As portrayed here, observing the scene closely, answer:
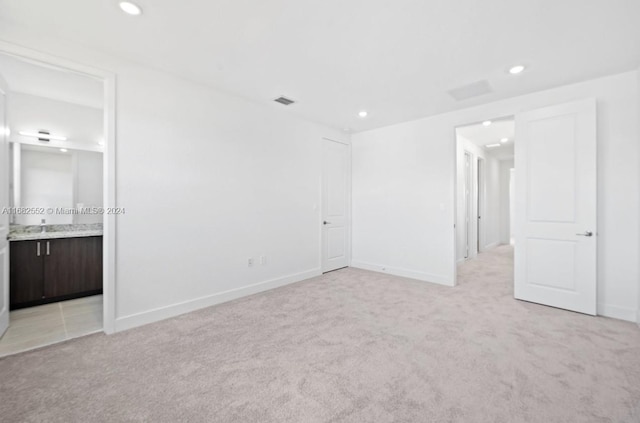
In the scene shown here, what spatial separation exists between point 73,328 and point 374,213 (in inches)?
175

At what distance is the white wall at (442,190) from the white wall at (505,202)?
562cm

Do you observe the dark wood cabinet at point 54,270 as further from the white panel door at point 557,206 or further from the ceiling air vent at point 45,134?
the white panel door at point 557,206

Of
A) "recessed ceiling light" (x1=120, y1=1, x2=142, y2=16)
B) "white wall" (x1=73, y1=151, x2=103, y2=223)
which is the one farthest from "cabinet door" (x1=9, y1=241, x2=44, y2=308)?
"recessed ceiling light" (x1=120, y1=1, x2=142, y2=16)

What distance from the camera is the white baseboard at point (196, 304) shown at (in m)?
2.81

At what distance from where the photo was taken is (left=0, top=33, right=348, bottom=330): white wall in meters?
2.80

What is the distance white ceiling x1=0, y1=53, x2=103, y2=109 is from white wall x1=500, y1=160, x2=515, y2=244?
32.6ft

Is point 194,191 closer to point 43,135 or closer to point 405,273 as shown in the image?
point 43,135

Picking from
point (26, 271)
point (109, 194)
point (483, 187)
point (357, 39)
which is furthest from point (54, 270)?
point (483, 187)

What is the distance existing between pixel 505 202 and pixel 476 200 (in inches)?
98.3

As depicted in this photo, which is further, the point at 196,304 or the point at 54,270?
the point at 54,270

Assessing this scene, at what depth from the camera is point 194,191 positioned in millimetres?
3291

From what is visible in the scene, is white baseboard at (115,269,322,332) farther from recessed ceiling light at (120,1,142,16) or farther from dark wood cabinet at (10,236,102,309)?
recessed ceiling light at (120,1,142,16)

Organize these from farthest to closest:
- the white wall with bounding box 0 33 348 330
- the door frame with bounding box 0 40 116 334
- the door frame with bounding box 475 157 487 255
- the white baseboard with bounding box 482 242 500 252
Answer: the white baseboard with bounding box 482 242 500 252 → the door frame with bounding box 475 157 487 255 → the white wall with bounding box 0 33 348 330 → the door frame with bounding box 0 40 116 334

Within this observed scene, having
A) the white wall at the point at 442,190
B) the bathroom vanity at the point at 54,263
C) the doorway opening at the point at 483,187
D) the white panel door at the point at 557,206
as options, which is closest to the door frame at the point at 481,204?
the doorway opening at the point at 483,187
